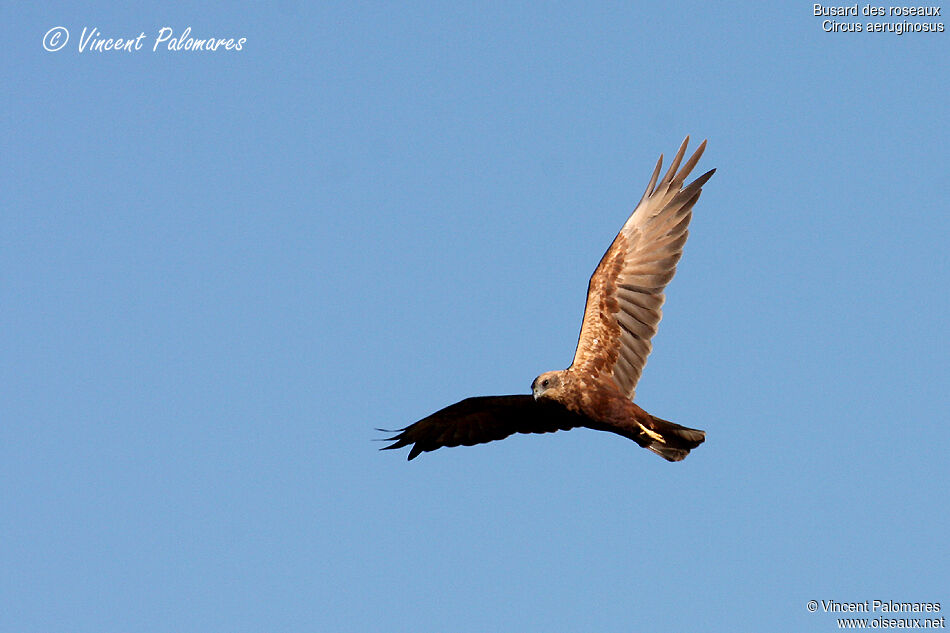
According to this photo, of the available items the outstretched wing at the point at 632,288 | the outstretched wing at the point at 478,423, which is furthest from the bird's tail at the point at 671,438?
the outstretched wing at the point at 478,423

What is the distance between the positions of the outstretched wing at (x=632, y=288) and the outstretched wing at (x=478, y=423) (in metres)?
0.89

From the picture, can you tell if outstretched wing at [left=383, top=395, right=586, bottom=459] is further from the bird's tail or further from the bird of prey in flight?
the bird's tail

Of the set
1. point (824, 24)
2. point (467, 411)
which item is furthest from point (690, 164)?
point (467, 411)

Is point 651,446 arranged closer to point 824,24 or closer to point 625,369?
point 625,369

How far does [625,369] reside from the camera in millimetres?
13578

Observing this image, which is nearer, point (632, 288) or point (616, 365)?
point (616, 365)

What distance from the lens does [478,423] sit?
14.4m

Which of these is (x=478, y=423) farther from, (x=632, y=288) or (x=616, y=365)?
(x=632, y=288)

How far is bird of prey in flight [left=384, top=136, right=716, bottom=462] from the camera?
12.7 metres

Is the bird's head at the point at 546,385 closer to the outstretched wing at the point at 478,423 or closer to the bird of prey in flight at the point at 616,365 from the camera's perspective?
the bird of prey in flight at the point at 616,365

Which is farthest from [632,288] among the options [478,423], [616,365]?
[478,423]

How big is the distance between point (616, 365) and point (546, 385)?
1.38 m

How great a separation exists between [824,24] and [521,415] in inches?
272

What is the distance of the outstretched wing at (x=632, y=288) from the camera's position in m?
13.5
